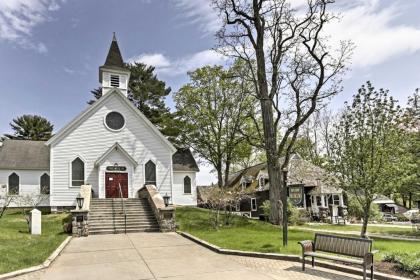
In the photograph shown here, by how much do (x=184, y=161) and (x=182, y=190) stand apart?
119 inches

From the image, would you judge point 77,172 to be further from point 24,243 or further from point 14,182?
point 24,243

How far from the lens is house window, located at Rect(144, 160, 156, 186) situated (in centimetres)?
2709

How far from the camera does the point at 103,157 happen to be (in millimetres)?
25391

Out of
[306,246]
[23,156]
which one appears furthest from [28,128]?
[306,246]

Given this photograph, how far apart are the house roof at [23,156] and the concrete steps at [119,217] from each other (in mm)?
11163

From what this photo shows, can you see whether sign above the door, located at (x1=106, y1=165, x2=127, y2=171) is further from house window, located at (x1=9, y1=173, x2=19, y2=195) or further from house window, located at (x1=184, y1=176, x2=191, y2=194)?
house window, located at (x1=9, y1=173, x2=19, y2=195)

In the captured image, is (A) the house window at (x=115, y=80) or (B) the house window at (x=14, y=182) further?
(A) the house window at (x=115, y=80)

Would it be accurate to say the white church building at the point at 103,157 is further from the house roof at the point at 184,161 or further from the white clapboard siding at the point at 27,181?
the house roof at the point at 184,161

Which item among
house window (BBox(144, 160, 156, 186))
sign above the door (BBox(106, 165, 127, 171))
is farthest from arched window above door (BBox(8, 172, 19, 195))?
house window (BBox(144, 160, 156, 186))

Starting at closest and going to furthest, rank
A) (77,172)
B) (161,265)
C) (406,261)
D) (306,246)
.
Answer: (406,261), (306,246), (161,265), (77,172)

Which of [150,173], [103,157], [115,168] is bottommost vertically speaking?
[150,173]

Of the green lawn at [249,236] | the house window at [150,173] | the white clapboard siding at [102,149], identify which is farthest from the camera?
the house window at [150,173]

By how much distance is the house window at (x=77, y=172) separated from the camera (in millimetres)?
25078

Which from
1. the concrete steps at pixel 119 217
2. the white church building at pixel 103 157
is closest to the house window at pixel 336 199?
the white church building at pixel 103 157
